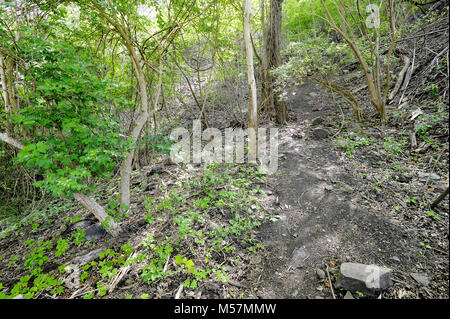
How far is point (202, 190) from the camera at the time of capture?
139 inches

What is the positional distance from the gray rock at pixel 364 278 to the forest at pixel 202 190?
0.01 m

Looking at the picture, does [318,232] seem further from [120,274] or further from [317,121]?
[317,121]

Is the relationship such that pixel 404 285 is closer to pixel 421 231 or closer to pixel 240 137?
pixel 421 231

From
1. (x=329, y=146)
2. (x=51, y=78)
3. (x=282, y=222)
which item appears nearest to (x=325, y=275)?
(x=282, y=222)

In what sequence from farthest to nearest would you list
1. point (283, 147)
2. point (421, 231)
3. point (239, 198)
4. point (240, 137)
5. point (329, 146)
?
point (240, 137), point (283, 147), point (329, 146), point (239, 198), point (421, 231)

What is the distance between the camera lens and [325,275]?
2020 mm

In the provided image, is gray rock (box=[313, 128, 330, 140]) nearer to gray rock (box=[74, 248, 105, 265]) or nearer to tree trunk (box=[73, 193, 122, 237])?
tree trunk (box=[73, 193, 122, 237])

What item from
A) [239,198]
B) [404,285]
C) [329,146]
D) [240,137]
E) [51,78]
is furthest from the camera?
[240,137]

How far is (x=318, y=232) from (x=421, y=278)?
95 cm

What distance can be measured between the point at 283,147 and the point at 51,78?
13.7 ft

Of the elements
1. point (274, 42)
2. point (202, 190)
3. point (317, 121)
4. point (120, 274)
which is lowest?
point (120, 274)

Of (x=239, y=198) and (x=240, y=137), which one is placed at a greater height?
(x=240, y=137)

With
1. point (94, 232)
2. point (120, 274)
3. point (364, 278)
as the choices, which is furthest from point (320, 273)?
point (94, 232)

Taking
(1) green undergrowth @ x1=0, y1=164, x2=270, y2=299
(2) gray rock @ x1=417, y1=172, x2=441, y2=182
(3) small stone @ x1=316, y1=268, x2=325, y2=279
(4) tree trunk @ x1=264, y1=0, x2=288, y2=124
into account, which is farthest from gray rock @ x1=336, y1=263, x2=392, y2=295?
(4) tree trunk @ x1=264, y1=0, x2=288, y2=124
